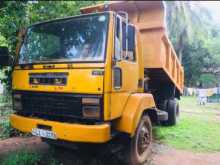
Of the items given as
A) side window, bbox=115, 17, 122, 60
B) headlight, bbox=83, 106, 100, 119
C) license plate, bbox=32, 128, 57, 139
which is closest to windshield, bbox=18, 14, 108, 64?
side window, bbox=115, 17, 122, 60

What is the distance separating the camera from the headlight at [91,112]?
4098 mm

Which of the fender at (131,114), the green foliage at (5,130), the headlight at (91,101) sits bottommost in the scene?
the green foliage at (5,130)

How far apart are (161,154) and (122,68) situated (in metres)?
2.34

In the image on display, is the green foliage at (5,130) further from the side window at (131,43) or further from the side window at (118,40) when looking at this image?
the side window at (118,40)

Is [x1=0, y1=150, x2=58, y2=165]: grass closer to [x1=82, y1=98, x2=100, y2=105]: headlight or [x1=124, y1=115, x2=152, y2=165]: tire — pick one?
[x1=124, y1=115, x2=152, y2=165]: tire

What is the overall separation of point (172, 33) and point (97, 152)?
62.3ft

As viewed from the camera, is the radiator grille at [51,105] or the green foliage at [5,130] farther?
the green foliage at [5,130]

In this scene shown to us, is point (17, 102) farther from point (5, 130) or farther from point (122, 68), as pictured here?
point (5, 130)

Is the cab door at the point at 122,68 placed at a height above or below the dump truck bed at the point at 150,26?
below

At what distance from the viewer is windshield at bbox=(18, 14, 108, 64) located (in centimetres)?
431

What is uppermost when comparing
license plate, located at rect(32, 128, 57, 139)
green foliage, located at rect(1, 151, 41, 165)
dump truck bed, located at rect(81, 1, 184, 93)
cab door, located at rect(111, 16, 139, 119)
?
dump truck bed, located at rect(81, 1, 184, 93)

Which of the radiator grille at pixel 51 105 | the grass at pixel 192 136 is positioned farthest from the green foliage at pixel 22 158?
the grass at pixel 192 136

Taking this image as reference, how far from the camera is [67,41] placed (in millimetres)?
4637

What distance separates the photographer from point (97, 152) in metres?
5.48
